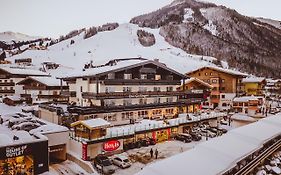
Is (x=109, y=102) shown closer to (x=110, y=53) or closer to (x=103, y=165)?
(x=103, y=165)

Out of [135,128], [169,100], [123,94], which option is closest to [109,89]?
[123,94]

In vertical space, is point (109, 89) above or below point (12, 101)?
above

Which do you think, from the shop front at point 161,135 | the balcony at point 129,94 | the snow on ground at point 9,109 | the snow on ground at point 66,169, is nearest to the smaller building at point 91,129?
the snow on ground at point 66,169

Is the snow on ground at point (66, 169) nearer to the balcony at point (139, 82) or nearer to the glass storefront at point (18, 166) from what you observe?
the glass storefront at point (18, 166)

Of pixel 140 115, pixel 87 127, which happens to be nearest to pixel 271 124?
pixel 140 115

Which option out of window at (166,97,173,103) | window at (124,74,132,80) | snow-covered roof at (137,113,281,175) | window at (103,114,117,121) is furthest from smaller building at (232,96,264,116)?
window at (103,114,117,121)
